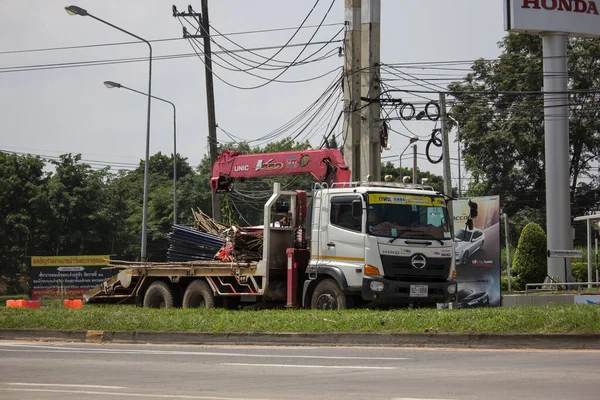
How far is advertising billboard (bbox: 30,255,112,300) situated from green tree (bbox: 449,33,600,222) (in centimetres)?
2687

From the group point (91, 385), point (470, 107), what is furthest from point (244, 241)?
point (470, 107)

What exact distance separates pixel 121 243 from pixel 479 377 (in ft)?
155

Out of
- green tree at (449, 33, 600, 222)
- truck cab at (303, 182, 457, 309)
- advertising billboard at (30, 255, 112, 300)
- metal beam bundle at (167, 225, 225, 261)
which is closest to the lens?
truck cab at (303, 182, 457, 309)

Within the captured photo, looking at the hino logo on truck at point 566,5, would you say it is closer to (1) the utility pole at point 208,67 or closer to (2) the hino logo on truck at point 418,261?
(1) the utility pole at point 208,67

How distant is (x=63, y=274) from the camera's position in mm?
38188

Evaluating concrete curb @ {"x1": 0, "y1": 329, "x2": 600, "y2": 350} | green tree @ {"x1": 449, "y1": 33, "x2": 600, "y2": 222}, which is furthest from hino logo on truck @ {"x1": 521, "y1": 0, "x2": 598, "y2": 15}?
concrete curb @ {"x1": 0, "y1": 329, "x2": 600, "y2": 350}

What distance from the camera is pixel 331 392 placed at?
30.2ft

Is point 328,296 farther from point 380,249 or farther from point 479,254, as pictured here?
point 479,254

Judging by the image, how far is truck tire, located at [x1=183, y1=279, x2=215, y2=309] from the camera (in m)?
21.4

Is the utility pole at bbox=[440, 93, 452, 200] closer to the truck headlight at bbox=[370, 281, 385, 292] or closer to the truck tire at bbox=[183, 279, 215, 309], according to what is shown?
the truck tire at bbox=[183, 279, 215, 309]

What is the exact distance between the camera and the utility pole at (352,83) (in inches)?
957

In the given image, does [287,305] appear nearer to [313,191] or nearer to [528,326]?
[313,191]

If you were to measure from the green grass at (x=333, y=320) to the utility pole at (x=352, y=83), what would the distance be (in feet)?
22.0

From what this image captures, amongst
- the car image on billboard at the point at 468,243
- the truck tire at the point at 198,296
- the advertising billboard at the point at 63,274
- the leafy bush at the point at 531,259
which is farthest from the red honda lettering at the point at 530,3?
the truck tire at the point at 198,296
